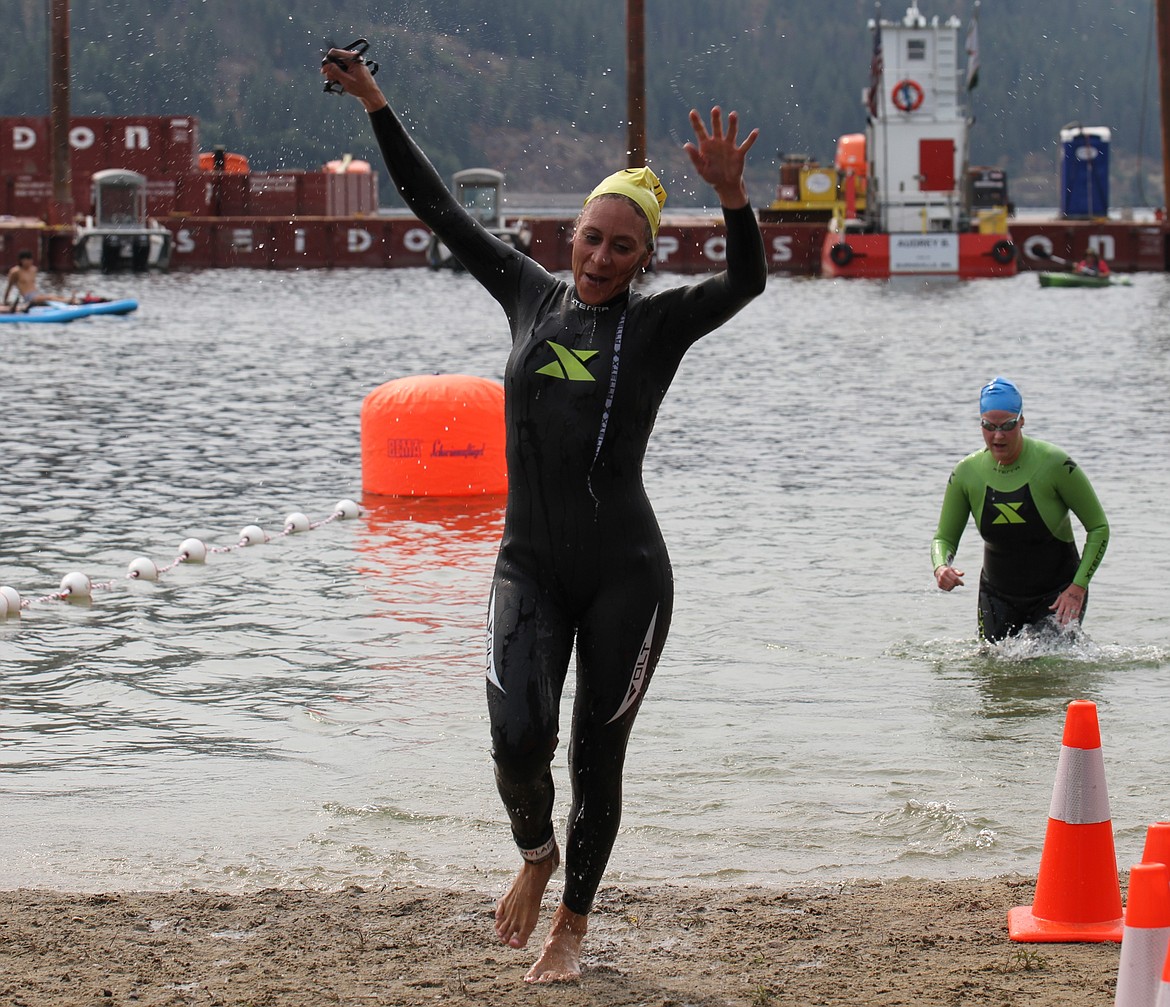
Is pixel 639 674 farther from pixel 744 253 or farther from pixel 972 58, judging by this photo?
pixel 972 58

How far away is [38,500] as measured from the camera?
13961 millimetres

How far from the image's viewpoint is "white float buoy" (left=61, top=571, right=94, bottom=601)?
10.2 meters

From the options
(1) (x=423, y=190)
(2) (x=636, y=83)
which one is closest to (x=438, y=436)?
(1) (x=423, y=190)

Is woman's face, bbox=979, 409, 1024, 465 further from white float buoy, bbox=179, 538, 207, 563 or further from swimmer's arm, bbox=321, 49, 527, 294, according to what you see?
white float buoy, bbox=179, 538, 207, 563

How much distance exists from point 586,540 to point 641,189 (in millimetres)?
928

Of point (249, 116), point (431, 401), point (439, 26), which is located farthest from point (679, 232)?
point (249, 116)

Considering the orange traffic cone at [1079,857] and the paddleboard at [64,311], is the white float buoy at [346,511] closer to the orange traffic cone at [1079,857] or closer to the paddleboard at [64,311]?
the orange traffic cone at [1079,857]

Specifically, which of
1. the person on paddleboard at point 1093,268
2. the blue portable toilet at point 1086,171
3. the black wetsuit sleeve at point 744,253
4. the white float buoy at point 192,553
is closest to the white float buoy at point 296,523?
the white float buoy at point 192,553

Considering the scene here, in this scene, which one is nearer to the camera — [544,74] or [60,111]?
[60,111]

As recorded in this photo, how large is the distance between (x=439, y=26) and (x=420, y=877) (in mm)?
81049

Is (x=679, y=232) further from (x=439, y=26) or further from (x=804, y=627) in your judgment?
(x=804, y=627)

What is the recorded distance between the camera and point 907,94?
47.7 meters

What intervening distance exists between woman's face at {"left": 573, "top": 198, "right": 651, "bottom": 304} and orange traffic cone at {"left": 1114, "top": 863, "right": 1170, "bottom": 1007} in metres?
1.91

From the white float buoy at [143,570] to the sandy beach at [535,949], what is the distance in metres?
5.53
